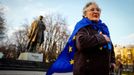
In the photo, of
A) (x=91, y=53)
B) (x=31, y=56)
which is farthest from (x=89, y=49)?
(x=31, y=56)

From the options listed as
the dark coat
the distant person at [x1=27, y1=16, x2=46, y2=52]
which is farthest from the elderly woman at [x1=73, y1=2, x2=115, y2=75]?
the distant person at [x1=27, y1=16, x2=46, y2=52]

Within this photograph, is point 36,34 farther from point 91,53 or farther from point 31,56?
point 91,53

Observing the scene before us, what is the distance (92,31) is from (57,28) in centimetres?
4487

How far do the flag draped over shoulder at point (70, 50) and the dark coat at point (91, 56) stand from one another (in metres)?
0.18

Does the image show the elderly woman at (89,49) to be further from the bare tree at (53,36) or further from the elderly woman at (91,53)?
the bare tree at (53,36)

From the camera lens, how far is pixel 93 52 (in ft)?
9.34

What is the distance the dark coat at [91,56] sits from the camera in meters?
2.80

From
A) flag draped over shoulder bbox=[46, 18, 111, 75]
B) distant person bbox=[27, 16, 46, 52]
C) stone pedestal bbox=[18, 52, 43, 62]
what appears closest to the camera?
flag draped over shoulder bbox=[46, 18, 111, 75]

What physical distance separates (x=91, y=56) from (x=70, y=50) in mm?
356

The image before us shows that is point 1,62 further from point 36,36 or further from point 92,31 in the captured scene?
point 92,31

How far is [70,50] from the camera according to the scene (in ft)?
10.2

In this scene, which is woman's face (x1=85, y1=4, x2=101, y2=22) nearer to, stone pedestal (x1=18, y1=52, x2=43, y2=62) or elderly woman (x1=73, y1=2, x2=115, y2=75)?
elderly woman (x1=73, y1=2, x2=115, y2=75)

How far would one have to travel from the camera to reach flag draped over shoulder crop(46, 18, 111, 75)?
9.99ft

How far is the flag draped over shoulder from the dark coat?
181mm
